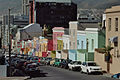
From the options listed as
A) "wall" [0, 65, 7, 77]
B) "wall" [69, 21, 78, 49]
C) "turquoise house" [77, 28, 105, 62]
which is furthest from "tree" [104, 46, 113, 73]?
"wall" [69, 21, 78, 49]

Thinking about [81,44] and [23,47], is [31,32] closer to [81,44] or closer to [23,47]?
[23,47]

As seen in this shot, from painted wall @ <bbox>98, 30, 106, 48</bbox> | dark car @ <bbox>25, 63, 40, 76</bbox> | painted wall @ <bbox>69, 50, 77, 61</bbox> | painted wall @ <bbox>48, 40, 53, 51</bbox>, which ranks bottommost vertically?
dark car @ <bbox>25, 63, 40, 76</bbox>

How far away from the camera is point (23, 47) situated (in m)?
150

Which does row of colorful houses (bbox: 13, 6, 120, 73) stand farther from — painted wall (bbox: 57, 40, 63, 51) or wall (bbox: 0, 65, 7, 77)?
wall (bbox: 0, 65, 7, 77)

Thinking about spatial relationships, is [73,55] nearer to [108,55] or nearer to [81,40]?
[81,40]

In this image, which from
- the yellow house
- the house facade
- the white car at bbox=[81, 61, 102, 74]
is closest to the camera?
the white car at bbox=[81, 61, 102, 74]

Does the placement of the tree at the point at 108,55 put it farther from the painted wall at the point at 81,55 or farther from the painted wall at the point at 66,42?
the painted wall at the point at 66,42

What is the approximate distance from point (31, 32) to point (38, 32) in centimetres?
479

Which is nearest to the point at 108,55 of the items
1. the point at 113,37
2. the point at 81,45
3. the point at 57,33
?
the point at 113,37

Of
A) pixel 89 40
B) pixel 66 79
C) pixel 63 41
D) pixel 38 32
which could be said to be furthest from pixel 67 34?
pixel 38 32

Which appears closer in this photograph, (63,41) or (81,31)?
(81,31)

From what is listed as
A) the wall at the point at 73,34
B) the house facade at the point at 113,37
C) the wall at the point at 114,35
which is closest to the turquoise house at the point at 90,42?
the wall at the point at 73,34

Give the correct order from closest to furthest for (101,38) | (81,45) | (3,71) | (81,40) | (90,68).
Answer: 1. (3,71)
2. (90,68)
3. (101,38)
4. (81,40)
5. (81,45)

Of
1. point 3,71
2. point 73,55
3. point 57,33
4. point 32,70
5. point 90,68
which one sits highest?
point 57,33
